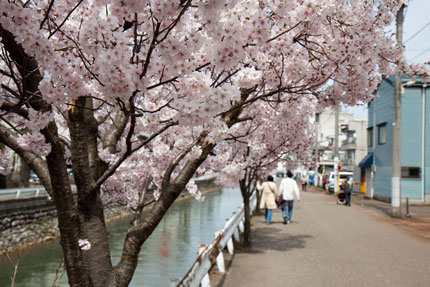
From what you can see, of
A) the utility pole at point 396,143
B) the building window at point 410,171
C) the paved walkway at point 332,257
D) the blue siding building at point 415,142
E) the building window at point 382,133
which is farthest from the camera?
the building window at point 382,133

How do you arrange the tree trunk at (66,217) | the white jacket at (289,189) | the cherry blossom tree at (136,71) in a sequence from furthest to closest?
the white jacket at (289,189), the tree trunk at (66,217), the cherry blossom tree at (136,71)

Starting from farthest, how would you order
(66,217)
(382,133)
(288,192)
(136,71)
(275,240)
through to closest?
(382,133) → (288,192) → (275,240) → (66,217) → (136,71)

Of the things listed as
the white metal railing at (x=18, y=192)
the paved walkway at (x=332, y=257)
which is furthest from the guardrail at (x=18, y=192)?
the paved walkway at (x=332, y=257)

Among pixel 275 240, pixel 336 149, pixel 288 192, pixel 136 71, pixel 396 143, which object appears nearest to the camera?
pixel 136 71

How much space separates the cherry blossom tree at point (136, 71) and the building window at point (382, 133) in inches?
1048

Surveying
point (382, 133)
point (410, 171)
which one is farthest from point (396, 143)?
point (382, 133)

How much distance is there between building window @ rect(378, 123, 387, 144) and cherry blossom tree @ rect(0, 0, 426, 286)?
87.3 ft

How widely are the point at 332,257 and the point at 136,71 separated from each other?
29.7 ft

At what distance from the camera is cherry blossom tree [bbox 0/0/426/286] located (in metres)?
2.87

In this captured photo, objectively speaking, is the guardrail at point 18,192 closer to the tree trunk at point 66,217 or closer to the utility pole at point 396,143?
the tree trunk at point 66,217

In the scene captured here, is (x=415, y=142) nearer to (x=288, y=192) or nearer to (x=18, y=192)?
(x=288, y=192)

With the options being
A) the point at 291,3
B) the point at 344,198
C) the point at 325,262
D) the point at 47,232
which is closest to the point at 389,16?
the point at 291,3

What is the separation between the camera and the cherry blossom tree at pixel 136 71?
287 cm

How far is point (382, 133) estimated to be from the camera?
32281mm
